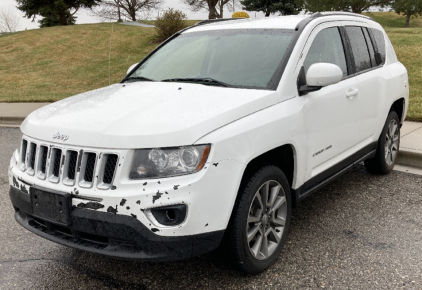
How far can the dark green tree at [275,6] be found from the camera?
112 ft

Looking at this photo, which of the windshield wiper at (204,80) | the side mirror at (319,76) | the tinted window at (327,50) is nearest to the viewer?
the side mirror at (319,76)

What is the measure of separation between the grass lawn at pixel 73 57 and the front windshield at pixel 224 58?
24.2 feet

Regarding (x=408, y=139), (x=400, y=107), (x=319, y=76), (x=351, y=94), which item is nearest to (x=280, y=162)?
(x=319, y=76)

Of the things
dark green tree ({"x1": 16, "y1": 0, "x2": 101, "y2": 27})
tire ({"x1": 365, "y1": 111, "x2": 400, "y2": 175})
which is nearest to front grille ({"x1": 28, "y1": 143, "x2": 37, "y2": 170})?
tire ({"x1": 365, "y1": 111, "x2": 400, "y2": 175})

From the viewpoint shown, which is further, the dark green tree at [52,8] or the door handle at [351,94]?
the dark green tree at [52,8]

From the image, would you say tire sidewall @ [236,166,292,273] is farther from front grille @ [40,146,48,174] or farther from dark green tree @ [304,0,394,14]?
dark green tree @ [304,0,394,14]

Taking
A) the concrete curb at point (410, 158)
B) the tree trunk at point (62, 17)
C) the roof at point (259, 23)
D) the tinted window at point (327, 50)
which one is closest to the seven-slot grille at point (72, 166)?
the tinted window at point (327, 50)

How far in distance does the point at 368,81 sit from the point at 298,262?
2.07 meters

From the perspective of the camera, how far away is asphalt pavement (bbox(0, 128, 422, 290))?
3.06m

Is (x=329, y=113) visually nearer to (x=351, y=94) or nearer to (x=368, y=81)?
(x=351, y=94)

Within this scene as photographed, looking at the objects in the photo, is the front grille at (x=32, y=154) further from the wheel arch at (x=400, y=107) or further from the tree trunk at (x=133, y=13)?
the tree trunk at (x=133, y=13)

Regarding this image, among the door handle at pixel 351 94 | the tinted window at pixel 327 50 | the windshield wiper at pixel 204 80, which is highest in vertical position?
the tinted window at pixel 327 50

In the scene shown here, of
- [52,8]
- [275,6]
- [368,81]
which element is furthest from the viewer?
[52,8]

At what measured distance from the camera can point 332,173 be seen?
3.92 meters
